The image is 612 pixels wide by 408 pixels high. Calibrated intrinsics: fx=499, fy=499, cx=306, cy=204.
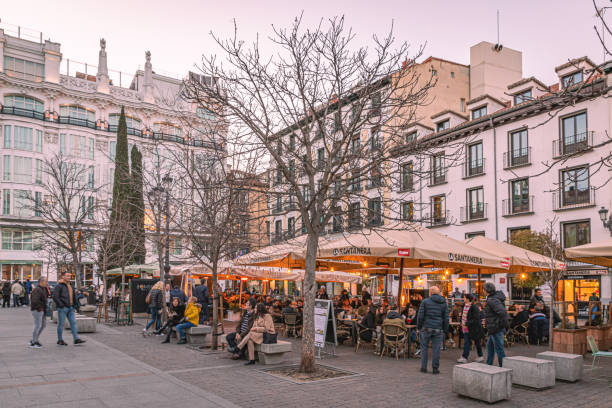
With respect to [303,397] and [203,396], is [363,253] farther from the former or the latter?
[203,396]

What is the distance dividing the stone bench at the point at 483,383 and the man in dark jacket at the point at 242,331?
4631 mm

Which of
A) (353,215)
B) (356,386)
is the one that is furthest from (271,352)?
(353,215)

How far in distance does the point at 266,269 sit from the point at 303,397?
12.6m

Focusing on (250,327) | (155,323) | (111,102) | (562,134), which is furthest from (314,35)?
(111,102)

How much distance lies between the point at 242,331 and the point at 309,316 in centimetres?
225

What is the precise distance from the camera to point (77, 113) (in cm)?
5288

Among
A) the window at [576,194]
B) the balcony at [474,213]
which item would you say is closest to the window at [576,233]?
the window at [576,194]

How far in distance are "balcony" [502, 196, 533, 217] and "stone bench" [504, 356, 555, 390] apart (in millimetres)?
22602

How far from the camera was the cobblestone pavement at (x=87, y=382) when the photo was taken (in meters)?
7.02

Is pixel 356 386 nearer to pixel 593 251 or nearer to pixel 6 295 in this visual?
pixel 593 251

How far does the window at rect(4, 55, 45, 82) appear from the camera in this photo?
49.2m

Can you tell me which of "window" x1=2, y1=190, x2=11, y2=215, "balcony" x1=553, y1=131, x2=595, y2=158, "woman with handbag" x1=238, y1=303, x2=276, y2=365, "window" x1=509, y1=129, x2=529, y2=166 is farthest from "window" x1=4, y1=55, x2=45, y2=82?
"woman with handbag" x1=238, y1=303, x2=276, y2=365

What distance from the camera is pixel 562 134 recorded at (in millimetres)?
27688

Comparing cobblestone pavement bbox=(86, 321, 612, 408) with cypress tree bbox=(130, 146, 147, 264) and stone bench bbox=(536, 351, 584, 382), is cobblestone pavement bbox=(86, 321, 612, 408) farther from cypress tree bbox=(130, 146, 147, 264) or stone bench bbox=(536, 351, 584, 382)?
cypress tree bbox=(130, 146, 147, 264)
